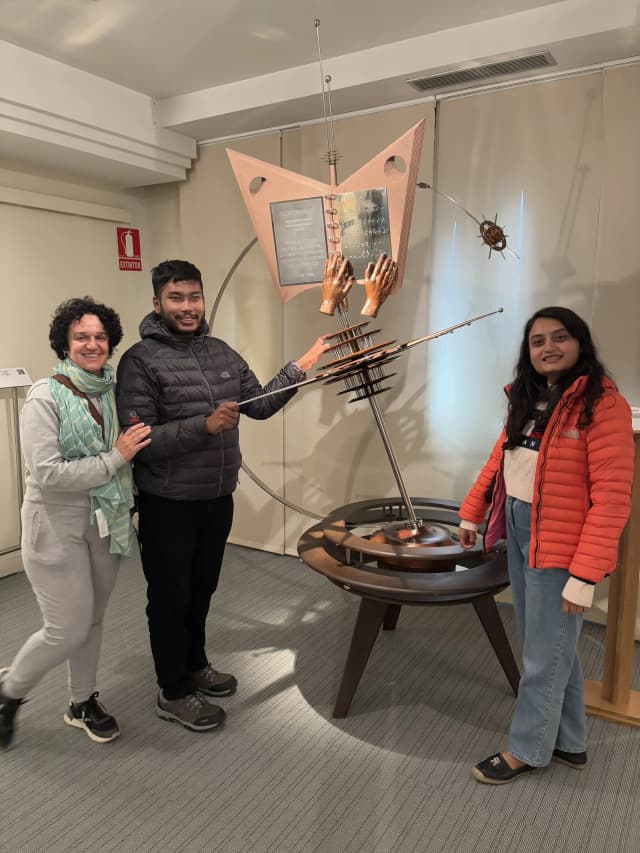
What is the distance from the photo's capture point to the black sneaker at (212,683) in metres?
2.46

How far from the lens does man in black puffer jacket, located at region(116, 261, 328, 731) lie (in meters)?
2.09

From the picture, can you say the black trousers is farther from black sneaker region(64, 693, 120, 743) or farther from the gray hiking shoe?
black sneaker region(64, 693, 120, 743)

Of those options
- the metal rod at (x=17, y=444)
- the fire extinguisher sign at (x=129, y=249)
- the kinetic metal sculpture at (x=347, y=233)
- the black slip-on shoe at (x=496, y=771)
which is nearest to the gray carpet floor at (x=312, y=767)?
the black slip-on shoe at (x=496, y=771)

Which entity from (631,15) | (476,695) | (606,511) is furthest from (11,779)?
(631,15)

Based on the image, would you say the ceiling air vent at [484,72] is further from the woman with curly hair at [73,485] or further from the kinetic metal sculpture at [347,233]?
the woman with curly hair at [73,485]

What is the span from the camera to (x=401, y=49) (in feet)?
9.35

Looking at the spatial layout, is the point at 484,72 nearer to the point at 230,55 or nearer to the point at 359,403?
the point at 230,55

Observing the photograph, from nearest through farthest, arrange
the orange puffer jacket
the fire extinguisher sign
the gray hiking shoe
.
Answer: the orange puffer jacket → the gray hiking shoe → the fire extinguisher sign

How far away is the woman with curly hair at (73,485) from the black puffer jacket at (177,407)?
74mm

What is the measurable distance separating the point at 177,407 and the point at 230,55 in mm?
1844

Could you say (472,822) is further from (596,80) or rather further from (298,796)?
(596,80)

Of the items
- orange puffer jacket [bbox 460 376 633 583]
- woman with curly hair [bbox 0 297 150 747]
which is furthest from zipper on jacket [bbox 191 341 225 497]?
orange puffer jacket [bbox 460 376 633 583]

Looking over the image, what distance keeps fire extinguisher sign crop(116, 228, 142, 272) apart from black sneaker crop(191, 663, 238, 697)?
8.85 ft

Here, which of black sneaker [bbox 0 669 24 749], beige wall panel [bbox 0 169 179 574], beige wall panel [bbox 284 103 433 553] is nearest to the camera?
black sneaker [bbox 0 669 24 749]
